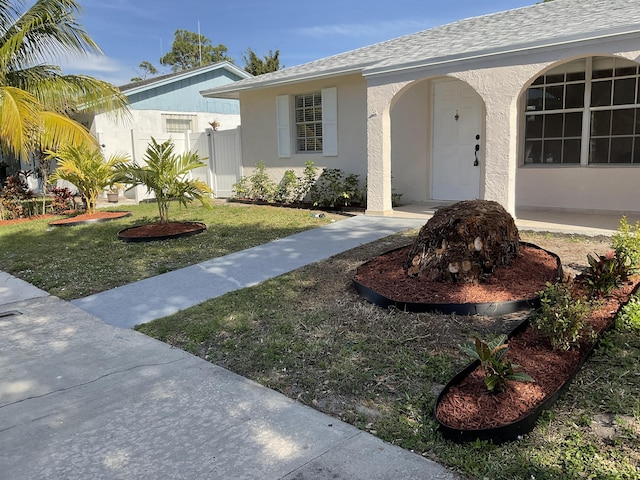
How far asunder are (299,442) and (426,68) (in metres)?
7.51

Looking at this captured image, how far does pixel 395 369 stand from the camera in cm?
368

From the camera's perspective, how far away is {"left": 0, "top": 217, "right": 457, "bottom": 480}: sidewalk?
2.68 meters

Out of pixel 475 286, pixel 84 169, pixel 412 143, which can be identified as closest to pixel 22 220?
pixel 84 169

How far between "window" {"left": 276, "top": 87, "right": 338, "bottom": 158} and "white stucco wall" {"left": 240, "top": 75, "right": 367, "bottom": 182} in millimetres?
127

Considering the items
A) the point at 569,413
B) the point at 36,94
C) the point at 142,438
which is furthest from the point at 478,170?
→ the point at 36,94

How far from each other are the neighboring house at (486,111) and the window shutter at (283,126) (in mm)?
36

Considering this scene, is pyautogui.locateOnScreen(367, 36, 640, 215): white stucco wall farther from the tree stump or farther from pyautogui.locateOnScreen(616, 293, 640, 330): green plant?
pyautogui.locateOnScreen(616, 293, 640, 330): green plant

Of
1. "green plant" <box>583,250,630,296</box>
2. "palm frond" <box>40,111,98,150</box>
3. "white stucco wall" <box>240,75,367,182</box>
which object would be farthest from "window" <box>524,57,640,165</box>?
"palm frond" <box>40,111,98,150</box>

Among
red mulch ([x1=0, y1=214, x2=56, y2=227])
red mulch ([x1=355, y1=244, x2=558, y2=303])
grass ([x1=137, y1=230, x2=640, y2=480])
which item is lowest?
grass ([x1=137, y1=230, x2=640, y2=480])

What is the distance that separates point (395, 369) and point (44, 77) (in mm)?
12540

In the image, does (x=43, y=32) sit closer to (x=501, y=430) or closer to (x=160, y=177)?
(x=160, y=177)

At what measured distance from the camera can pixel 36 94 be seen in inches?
482

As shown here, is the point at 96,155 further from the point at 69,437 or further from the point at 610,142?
the point at 610,142

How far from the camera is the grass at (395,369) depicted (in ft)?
8.63
